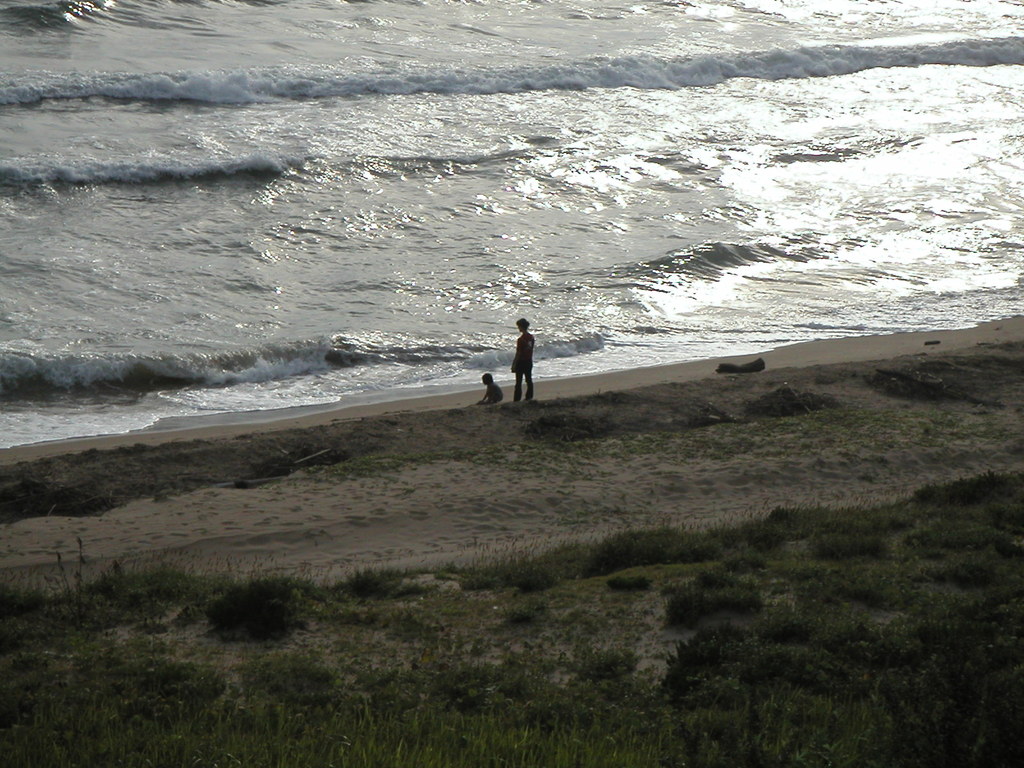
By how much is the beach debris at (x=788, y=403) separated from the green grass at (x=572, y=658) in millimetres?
4319

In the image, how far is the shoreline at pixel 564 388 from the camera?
43.5 ft

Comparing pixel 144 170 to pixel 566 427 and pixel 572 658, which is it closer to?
pixel 566 427

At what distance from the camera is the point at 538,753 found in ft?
16.8

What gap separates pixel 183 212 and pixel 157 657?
17162mm

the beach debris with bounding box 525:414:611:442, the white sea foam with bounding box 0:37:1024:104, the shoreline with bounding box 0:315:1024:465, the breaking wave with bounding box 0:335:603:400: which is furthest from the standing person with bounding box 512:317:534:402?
the white sea foam with bounding box 0:37:1024:104

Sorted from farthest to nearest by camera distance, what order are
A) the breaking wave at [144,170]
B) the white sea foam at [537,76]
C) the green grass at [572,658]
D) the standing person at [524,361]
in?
the white sea foam at [537,76], the breaking wave at [144,170], the standing person at [524,361], the green grass at [572,658]

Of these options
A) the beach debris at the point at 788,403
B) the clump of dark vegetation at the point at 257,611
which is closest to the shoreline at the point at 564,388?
the beach debris at the point at 788,403

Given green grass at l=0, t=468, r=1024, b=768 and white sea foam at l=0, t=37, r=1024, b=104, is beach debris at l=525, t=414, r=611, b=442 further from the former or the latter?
white sea foam at l=0, t=37, r=1024, b=104

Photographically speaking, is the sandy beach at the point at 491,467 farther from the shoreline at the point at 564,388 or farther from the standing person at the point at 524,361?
the standing person at the point at 524,361

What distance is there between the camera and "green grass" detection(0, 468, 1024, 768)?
5.06 metres

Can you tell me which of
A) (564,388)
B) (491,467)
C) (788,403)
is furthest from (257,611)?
(564,388)

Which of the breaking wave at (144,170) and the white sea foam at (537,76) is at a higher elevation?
the white sea foam at (537,76)

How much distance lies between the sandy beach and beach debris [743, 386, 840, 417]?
0.11 feet

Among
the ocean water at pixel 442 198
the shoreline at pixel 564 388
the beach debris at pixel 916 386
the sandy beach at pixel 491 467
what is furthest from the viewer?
the ocean water at pixel 442 198
